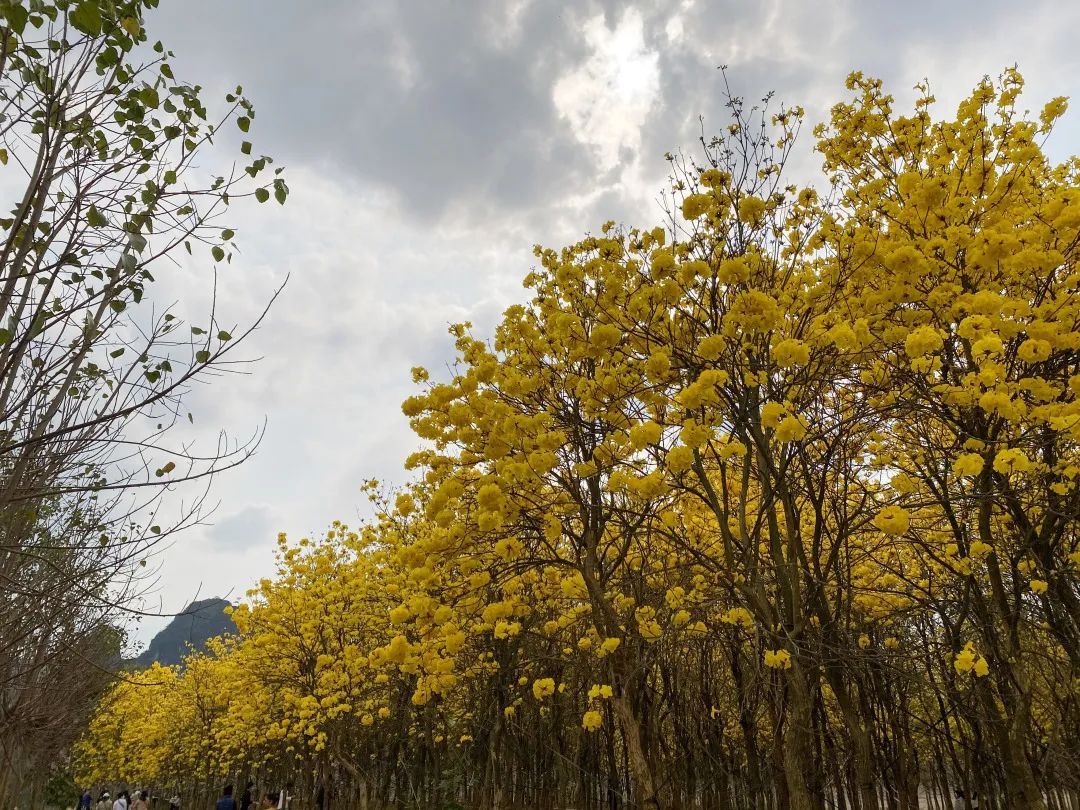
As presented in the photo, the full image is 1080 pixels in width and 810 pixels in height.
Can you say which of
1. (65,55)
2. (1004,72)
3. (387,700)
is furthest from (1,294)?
(387,700)

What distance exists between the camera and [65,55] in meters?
3.38

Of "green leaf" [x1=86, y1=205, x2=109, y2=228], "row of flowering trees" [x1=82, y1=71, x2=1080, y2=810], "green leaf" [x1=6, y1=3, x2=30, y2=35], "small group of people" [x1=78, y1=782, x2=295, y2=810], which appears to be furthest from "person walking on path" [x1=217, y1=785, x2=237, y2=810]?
"green leaf" [x1=6, y1=3, x2=30, y2=35]

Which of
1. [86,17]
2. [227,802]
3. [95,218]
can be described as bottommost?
[227,802]

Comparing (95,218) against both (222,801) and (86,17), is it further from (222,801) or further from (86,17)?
(222,801)

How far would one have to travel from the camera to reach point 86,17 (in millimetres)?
2650

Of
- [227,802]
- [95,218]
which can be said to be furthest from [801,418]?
[227,802]

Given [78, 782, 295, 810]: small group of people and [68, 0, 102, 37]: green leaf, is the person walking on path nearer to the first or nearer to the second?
[78, 782, 295, 810]: small group of people

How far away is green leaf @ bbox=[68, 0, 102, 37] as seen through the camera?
2.61 metres

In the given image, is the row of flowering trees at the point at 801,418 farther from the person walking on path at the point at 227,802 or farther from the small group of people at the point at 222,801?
the person walking on path at the point at 227,802

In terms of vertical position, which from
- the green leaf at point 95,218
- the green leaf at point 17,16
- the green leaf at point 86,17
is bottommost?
the green leaf at point 95,218

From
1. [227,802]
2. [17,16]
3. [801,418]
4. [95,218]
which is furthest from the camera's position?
[227,802]

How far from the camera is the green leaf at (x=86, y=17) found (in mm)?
2611

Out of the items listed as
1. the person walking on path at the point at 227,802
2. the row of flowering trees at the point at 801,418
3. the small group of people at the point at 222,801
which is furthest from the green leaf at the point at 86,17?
the person walking on path at the point at 227,802

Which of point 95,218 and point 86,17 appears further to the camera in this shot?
point 95,218
